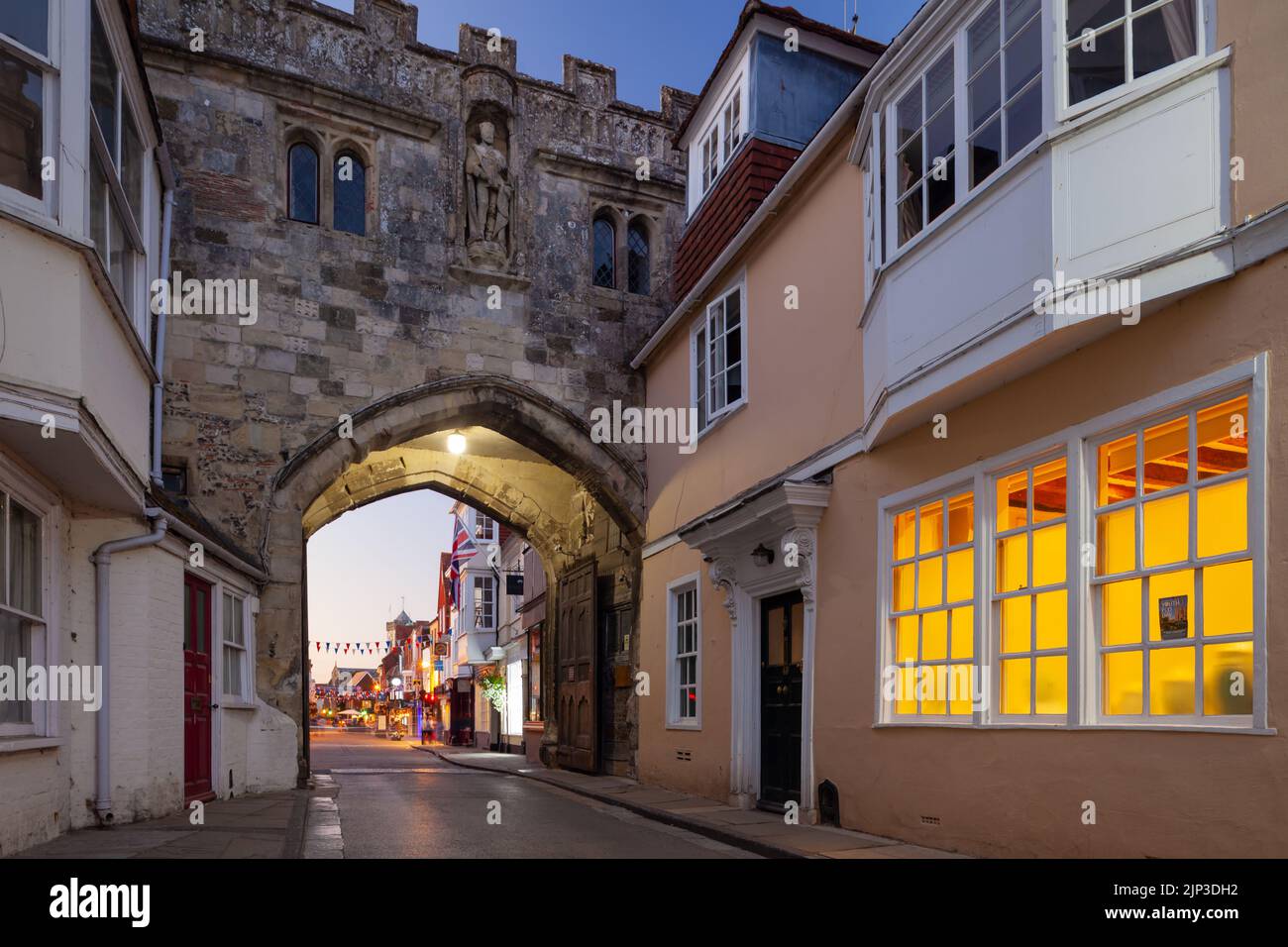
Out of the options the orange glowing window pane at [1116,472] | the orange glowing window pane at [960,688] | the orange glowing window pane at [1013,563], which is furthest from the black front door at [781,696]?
the orange glowing window pane at [1116,472]

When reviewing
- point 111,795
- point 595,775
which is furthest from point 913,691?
point 595,775

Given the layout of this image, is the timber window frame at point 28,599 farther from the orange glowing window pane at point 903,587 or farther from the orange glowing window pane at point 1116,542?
the orange glowing window pane at point 1116,542

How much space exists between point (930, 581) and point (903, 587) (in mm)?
369

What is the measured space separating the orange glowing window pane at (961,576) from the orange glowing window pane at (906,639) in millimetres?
564

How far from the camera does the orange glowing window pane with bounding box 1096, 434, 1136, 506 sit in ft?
20.9

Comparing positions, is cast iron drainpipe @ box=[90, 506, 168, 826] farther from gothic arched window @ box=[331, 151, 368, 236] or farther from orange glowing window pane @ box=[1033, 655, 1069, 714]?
orange glowing window pane @ box=[1033, 655, 1069, 714]

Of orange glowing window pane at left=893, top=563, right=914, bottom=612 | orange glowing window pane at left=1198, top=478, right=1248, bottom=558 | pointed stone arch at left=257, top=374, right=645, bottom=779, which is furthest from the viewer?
pointed stone arch at left=257, top=374, right=645, bottom=779

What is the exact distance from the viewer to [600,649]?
17.0 metres

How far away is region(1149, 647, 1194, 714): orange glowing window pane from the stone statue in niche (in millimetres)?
10701

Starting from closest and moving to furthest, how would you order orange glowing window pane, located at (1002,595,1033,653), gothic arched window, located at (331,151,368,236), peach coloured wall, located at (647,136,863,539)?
orange glowing window pane, located at (1002,595,1033,653)
peach coloured wall, located at (647,136,863,539)
gothic arched window, located at (331,151,368,236)

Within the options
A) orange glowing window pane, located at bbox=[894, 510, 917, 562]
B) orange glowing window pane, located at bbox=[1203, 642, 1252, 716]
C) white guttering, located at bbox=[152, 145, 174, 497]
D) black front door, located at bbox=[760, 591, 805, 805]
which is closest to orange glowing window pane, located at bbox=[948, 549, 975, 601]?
orange glowing window pane, located at bbox=[894, 510, 917, 562]

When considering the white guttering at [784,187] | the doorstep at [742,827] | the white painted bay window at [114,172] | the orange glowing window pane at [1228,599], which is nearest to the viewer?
the orange glowing window pane at [1228,599]

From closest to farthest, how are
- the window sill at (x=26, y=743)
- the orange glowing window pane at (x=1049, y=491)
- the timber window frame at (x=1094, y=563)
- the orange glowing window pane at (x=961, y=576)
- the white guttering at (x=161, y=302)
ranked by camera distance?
the timber window frame at (x=1094, y=563)
the window sill at (x=26, y=743)
the orange glowing window pane at (x=1049, y=491)
the orange glowing window pane at (x=961, y=576)
the white guttering at (x=161, y=302)

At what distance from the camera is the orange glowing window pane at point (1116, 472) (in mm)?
6367
